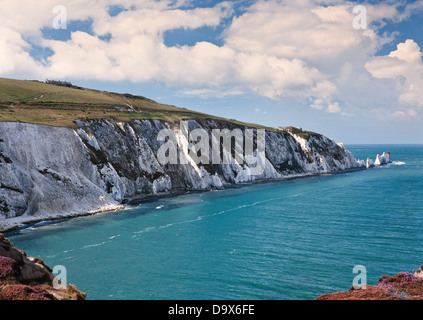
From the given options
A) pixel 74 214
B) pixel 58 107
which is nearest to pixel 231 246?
pixel 74 214

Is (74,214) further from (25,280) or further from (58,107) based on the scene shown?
(25,280)

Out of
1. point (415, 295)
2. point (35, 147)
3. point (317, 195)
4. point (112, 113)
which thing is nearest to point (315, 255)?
point (415, 295)

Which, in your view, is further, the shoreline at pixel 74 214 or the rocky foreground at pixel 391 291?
the shoreline at pixel 74 214

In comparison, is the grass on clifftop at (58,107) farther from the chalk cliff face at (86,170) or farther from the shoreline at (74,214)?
the shoreline at (74,214)

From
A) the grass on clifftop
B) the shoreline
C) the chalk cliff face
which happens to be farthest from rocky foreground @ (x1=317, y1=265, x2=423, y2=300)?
the grass on clifftop

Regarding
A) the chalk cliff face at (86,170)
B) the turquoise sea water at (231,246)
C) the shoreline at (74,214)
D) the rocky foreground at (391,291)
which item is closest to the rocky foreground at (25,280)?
the turquoise sea water at (231,246)

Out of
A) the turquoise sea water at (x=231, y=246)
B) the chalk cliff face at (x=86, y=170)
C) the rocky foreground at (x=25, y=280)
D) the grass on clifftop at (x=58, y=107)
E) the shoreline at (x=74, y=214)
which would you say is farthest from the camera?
the grass on clifftop at (x=58, y=107)

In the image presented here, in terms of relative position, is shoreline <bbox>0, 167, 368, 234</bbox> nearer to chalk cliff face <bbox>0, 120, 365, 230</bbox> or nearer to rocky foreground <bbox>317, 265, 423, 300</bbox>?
chalk cliff face <bbox>0, 120, 365, 230</bbox>
